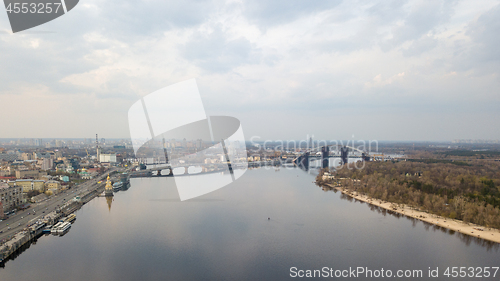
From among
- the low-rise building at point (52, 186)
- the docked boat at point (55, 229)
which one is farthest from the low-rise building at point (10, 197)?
the low-rise building at point (52, 186)

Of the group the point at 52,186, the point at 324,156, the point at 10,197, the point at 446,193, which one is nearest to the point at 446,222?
the point at 446,193

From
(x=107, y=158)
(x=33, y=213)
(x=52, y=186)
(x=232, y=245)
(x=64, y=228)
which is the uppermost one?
(x=107, y=158)

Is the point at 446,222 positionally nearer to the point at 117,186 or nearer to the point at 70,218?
the point at 70,218

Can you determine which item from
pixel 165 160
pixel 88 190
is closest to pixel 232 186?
pixel 88 190

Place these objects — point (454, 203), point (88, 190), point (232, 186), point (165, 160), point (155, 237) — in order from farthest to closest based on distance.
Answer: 1. point (165, 160)
2. point (232, 186)
3. point (88, 190)
4. point (454, 203)
5. point (155, 237)

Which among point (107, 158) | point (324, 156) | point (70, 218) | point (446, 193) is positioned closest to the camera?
point (70, 218)

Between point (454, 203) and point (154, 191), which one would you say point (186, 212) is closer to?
point (154, 191)

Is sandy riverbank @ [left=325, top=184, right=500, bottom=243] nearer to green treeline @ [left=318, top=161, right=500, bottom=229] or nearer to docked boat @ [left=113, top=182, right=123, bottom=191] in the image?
green treeline @ [left=318, top=161, right=500, bottom=229]

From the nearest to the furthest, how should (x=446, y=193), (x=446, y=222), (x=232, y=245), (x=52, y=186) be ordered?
1. (x=232, y=245)
2. (x=446, y=222)
3. (x=446, y=193)
4. (x=52, y=186)

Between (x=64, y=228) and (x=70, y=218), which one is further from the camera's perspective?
(x=70, y=218)
